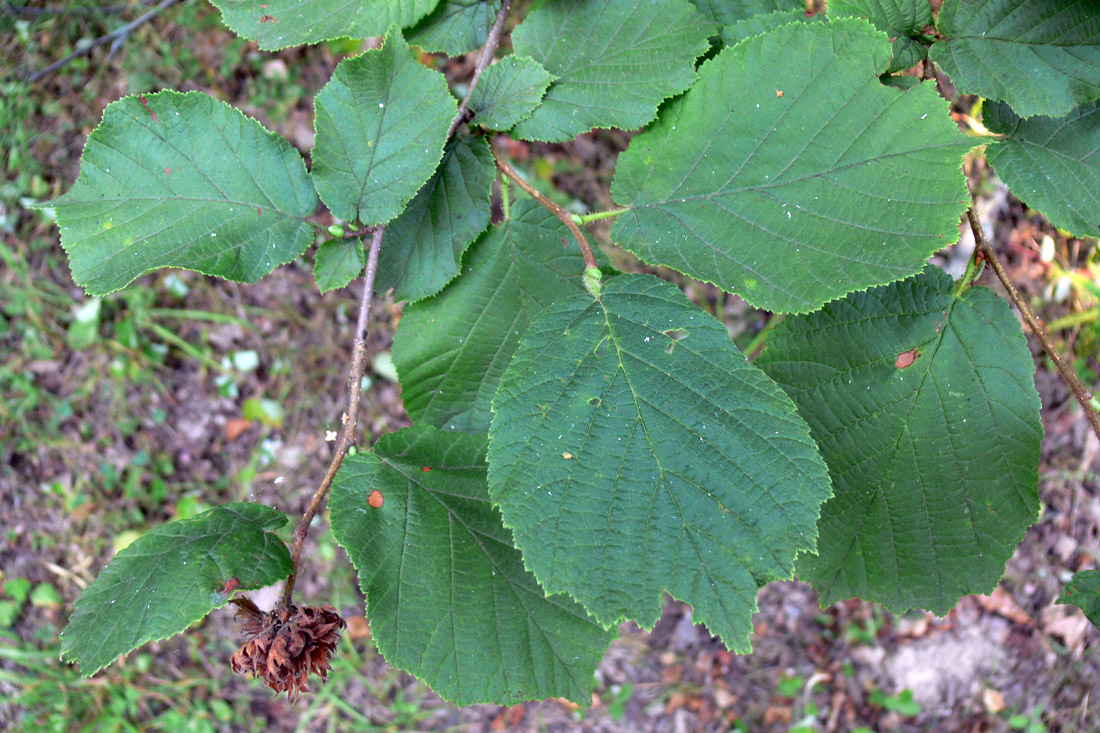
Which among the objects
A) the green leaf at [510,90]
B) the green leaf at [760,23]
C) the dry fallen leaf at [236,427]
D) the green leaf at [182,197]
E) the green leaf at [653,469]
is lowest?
the dry fallen leaf at [236,427]

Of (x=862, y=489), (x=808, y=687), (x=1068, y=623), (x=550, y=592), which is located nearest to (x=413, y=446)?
(x=550, y=592)

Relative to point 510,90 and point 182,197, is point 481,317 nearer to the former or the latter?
point 510,90

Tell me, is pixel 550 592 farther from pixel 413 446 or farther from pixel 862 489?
pixel 862 489

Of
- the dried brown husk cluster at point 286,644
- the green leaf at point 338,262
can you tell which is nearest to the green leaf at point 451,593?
the dried brown husk cluster at point 286,644

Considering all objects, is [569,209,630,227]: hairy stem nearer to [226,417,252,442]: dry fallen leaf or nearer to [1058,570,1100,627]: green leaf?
[1058,570,1100,627]: green leaf

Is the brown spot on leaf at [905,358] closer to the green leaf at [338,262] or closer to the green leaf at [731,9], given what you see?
the green leaf at [731,9]

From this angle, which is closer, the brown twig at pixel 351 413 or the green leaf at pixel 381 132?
the brown twig at pixel 351 413

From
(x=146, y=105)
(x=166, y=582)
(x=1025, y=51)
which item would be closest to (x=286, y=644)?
(x=166, y=582)
